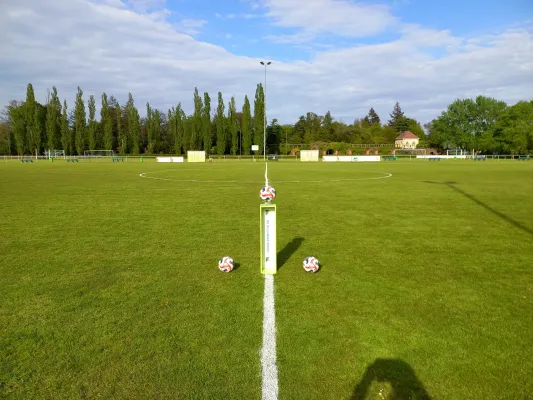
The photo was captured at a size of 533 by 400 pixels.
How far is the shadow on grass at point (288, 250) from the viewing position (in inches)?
283

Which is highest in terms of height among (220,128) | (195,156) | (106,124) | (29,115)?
(29,115)

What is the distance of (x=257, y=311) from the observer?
488 centimetres

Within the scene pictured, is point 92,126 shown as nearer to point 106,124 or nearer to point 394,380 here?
point 106,124

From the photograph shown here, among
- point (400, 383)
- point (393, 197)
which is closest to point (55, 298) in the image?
point (400, 383)

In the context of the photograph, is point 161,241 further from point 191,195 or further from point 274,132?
point 274,132

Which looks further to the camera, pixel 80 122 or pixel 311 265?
pixel 80 122

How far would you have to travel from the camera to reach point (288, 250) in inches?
311

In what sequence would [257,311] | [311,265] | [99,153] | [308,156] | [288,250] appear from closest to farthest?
[257,311] → [311,265] → [288,250] → [308,156] → [99,153]

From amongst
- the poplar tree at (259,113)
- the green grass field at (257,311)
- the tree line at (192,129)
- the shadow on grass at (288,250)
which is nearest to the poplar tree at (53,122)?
the tree line at (192,129)

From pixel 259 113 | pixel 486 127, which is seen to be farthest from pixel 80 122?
pixel 486 127

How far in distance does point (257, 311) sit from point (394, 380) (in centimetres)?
191

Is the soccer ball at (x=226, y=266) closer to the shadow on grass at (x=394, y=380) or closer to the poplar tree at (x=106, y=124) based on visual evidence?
the shadow on grass at (x=394, y=380)

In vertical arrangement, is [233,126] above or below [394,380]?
above

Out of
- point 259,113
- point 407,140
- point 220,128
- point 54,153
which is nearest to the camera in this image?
point 54,153
